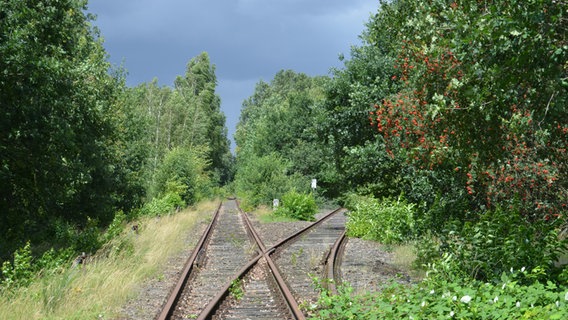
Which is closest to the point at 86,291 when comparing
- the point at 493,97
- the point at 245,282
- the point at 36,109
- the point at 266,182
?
the point at 245,282

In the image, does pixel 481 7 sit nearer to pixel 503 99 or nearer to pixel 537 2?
pixel 503 99

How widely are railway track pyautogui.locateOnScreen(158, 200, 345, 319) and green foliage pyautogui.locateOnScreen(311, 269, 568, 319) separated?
Answer: 1.00 meters

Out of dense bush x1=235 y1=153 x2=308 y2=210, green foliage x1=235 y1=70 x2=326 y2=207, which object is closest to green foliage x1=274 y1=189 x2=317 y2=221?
green foliage x1=235 y1=70 x2=326 y2=207

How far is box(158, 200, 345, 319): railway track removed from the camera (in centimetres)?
838

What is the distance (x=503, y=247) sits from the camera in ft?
25.4

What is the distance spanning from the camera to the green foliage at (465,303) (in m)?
5.78

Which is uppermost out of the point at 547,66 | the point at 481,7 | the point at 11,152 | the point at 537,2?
the point at 481,7

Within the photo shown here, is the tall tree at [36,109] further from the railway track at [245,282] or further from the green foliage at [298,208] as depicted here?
the green foliage at [298,208]

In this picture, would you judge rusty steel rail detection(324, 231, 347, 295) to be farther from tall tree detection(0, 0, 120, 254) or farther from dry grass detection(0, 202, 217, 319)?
tall tree detection(0, 0, 120, 254)

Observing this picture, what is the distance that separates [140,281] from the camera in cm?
1140

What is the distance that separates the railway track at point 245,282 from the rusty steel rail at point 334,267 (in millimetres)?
193

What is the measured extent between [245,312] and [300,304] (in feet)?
2.73

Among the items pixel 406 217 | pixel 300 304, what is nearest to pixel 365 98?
pixel 406 217

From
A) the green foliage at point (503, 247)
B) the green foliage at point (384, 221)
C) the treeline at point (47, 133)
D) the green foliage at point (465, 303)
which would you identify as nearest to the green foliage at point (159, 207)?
the treeline at point (47, 133)
